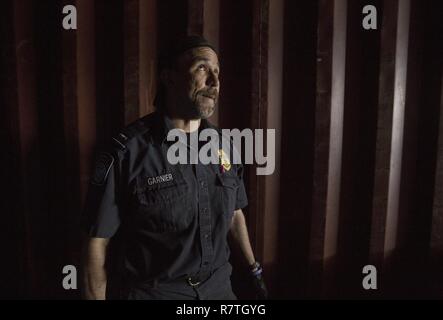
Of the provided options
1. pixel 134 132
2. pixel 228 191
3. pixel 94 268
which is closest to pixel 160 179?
pixel 134 132

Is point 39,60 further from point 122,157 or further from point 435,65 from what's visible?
point 435,65

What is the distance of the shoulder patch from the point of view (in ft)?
4.60

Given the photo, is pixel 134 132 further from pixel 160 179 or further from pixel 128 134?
pixel 160 179

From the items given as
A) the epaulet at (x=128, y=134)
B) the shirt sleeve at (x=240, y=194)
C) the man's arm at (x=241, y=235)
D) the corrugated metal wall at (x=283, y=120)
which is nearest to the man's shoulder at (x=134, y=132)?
the epaulet at (x=128, y=134)

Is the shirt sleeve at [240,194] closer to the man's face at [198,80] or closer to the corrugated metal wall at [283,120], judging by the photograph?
the corrugated metal wall at [283,120]

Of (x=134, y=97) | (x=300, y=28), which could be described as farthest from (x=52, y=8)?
(x=300, y=28)

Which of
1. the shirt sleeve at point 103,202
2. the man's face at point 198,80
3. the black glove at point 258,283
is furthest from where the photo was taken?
the black glove at point 258,283

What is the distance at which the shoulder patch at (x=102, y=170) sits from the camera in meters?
1.40

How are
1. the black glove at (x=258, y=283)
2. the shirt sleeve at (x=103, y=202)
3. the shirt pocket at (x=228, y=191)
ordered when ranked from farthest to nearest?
the black glove at (x=258, y=283)
the shirt pocket at (x=228, y=191)
the shirt sleeve at (x=103, y=202)

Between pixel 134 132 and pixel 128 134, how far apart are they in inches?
1.1
